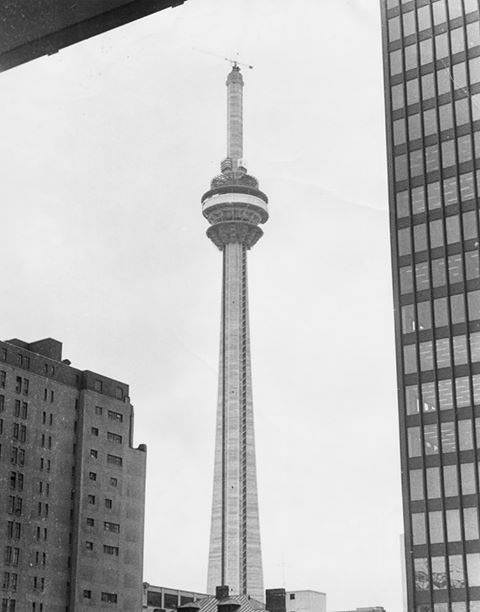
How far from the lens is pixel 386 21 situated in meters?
99.6

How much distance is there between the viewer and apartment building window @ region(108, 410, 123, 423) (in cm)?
Result: 13975

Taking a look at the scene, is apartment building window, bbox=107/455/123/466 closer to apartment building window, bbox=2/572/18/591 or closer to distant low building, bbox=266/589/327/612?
apartment building window, bbox=2/572/18/591

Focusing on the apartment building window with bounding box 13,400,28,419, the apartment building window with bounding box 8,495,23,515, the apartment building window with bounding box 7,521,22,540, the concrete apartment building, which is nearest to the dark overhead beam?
the concrete apartment building

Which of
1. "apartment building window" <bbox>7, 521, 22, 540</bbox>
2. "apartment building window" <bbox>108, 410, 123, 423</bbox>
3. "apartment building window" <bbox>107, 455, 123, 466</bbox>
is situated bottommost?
"apartment building window" <bbox>7, 521, 22, 540</bbox>

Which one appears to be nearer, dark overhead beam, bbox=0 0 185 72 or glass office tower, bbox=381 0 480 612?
dark overhead beam, bbox=0 0 185 72

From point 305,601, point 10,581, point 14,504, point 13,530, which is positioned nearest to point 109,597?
point 10,581

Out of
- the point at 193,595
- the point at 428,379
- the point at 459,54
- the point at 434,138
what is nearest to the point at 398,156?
the point at 434,138

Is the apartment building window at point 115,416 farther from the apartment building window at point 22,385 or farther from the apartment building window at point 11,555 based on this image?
the apartment building window at point 11,555

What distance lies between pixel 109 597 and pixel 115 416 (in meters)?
24.4

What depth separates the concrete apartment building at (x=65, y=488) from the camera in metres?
123

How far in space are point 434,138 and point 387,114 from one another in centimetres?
619

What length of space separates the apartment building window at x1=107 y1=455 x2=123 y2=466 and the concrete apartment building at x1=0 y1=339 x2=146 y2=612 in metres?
0.14

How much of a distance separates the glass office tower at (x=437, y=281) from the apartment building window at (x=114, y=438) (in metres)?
58.9

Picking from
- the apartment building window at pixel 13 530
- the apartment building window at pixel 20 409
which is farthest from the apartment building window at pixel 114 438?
the apartment building window at pixel 13 530
